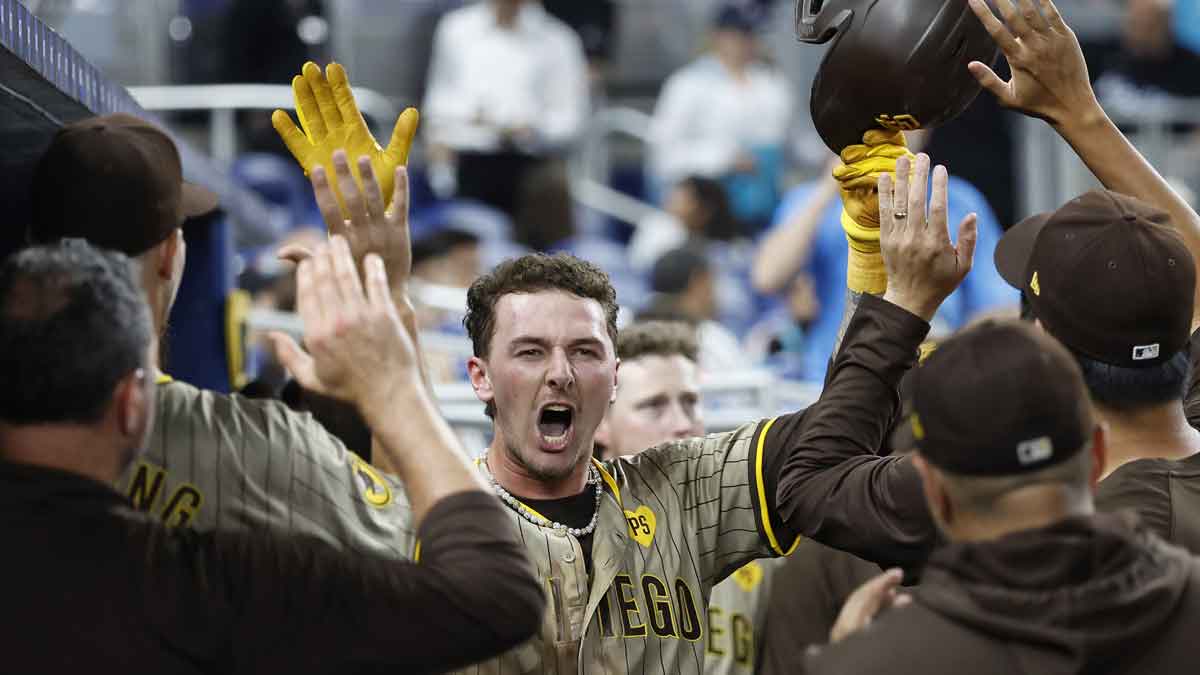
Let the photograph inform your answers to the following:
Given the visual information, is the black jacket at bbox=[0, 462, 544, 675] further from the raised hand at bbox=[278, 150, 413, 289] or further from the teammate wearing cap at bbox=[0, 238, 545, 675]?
the raised hand at bbox=[278, 150, 413, 289]

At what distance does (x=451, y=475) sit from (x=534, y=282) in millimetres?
1194

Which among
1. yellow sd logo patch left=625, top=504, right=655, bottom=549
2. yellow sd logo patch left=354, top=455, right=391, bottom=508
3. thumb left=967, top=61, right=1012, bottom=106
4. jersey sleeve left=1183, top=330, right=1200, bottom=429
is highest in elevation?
thumb left=967, top=61, right=1012, bottom=106

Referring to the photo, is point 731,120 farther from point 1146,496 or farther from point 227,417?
point 227,417

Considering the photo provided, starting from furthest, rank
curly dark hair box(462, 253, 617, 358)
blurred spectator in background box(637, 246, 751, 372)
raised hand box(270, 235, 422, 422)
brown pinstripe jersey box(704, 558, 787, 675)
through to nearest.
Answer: blurred spectator in background box(637, 246, 751, 372) < brown pinstripe jersey box(704, 558, 787, 675) < curly dark hair box(462, 253, 617, 358) < raised hand box(270, 235, 422, 422)

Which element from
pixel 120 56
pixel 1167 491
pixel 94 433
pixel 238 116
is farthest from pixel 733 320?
pixel 94 433

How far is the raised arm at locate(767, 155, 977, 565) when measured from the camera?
9.52 feet

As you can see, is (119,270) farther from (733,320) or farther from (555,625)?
(733,320)

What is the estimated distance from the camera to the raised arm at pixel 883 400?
2.90 meters

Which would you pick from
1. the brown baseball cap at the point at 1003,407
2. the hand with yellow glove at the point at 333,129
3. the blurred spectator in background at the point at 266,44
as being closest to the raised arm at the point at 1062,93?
the brown baseball cap at the point at 1003,407

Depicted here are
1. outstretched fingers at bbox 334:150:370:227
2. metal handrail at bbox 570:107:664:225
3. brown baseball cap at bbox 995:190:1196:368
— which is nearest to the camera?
outstretched fingers at bbox 334:150:370:227

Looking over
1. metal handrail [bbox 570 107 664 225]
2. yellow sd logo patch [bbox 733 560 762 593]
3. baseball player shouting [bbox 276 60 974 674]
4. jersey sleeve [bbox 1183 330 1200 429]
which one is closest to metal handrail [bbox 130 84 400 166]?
metal handrail [bbox 570 107 664 225]

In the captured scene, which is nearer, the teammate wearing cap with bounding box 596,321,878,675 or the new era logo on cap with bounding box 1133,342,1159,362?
the new era logo on cap with bounding box 1133,342,1159,362

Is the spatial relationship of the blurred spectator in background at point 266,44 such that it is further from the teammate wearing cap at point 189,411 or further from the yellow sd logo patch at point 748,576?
the teammate wearing cap at point 189,411

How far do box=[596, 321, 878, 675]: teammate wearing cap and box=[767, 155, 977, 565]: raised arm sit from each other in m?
1.08
